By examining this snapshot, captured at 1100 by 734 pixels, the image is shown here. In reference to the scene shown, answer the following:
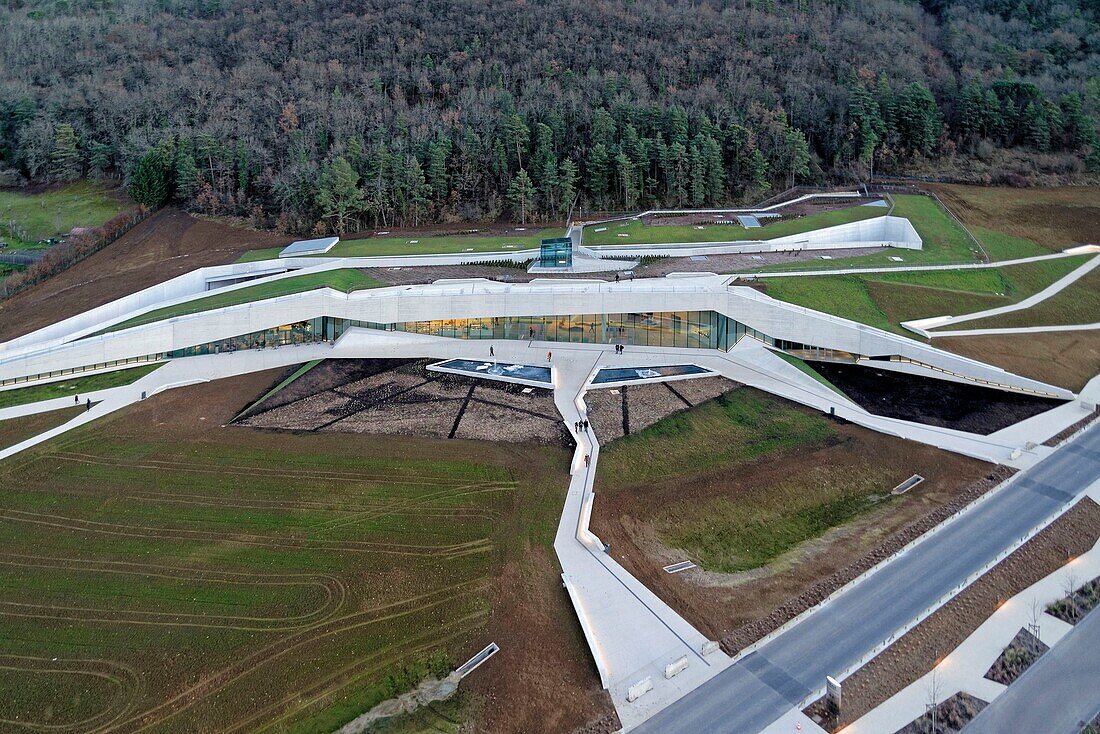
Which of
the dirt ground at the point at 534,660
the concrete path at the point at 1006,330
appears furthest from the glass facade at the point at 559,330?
the dirt ground at the point at 534,660

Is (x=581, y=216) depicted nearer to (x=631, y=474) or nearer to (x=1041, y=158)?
(x=631, y=474)

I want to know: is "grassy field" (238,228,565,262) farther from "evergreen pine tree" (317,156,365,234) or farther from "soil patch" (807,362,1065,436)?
"soil patch" (807,362,1065,436)

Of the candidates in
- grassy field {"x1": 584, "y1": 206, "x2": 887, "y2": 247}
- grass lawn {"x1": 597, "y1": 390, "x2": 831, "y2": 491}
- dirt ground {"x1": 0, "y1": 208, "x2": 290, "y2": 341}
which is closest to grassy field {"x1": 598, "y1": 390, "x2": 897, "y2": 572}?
grass lawn {"x1": 597, "y1": 390, "x2": 831, "y2": 491}

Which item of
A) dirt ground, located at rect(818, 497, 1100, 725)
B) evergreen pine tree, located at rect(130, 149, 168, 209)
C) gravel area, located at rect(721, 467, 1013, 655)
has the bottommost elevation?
dirt ground, located at rect(818, 497, 1100, 725)

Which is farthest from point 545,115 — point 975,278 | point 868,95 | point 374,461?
point 374,461

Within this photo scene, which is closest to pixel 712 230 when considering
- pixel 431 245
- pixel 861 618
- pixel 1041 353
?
pixel 431 245

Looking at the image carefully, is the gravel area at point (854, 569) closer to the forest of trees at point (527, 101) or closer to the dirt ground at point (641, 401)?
the dirt ground at point (641, 401)
